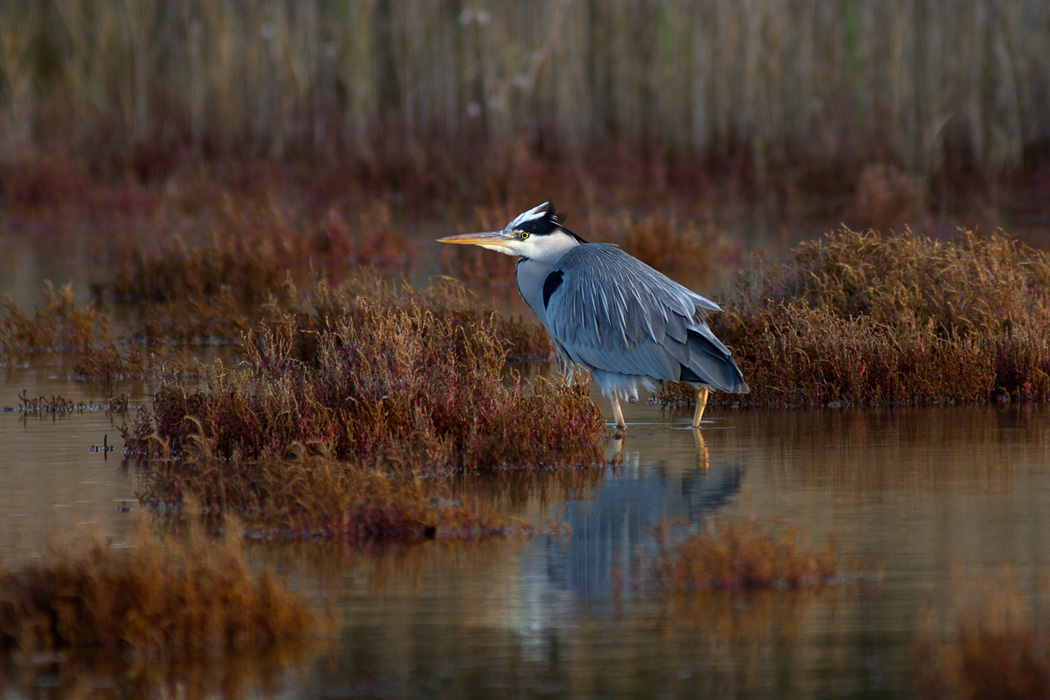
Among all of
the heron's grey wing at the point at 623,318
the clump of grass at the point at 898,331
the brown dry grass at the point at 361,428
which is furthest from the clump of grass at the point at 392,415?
the clump of grass at the point at 898,331

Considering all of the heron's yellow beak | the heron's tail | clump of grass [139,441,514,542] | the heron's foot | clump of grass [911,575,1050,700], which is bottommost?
clump of grass [911,575,1050,700]

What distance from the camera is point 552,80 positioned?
2600cm

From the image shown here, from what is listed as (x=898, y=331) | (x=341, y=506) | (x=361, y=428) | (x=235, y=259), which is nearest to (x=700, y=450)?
(x=361, y=428)

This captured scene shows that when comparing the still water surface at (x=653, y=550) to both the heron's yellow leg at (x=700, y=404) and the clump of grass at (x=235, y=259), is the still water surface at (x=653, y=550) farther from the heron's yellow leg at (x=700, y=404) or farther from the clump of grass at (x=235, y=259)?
the clump of grass at (x=235, y=259)

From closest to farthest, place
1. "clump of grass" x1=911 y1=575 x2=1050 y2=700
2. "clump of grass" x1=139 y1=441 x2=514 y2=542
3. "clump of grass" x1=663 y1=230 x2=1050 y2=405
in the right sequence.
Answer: "clump of grass" x1=911 y1=575 x2=1050 y2=700 → "clump of grass" x1=139 y1=441 x2=514 y2=542 → "clump of grass" x1=663 y1=230 x2=1050 y2=405

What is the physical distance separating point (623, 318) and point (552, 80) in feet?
55.8

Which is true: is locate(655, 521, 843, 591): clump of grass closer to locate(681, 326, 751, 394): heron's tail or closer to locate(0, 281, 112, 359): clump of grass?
locate(681, 326, 751, 394): heron's tail

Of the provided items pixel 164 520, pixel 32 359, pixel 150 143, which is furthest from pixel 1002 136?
pixel 164 520

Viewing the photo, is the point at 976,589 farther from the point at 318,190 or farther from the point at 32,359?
the point at 318,190

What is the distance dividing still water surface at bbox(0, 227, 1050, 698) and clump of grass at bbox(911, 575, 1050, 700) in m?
0.15

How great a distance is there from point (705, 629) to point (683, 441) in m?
3.82

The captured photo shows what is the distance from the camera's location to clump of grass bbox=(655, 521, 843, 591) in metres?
6.07

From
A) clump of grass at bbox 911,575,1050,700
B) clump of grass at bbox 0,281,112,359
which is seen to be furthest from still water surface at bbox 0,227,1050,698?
clump of grass at bbox 0,281,112,359

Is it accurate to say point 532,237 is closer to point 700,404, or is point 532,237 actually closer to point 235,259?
point 700,404
